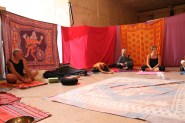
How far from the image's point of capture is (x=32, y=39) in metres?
4.43

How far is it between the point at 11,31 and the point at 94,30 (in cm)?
267

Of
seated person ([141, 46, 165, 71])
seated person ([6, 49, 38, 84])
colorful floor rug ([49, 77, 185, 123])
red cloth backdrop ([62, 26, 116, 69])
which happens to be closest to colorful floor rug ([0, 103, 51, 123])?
colorful floor rug ([49, 77, 185, 123])

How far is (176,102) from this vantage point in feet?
6.31

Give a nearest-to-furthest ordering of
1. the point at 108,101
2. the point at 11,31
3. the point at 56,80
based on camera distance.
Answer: the point at 108,101, the point at 56,80, the point at 11,31

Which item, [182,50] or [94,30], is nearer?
[182,50]

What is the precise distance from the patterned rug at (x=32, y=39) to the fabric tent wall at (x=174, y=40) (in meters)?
3.33

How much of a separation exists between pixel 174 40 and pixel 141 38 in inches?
38.7

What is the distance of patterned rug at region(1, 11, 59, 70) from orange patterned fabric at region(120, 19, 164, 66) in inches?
95.6

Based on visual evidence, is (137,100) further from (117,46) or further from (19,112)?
(117,46)

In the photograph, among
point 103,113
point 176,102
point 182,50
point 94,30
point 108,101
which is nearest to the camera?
point 103,113

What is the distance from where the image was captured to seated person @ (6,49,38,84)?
11.2ft

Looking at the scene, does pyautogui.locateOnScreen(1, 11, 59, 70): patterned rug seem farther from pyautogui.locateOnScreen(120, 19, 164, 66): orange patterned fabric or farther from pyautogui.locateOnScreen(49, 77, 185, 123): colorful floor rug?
pyautogui.locateOnScreen(120, 19, 164, 66): orange patterned fabric

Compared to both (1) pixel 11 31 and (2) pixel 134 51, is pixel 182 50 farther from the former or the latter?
(1) pixel 11 31

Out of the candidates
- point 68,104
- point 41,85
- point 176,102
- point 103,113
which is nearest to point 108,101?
point 103,113
